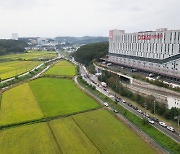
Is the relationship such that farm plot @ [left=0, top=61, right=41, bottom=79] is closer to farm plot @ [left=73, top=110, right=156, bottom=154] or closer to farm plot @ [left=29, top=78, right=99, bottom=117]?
farm plot @ [left=29, top=78, right=99, bottom=117]

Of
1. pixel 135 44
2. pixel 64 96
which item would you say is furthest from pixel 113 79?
pixel 135 44

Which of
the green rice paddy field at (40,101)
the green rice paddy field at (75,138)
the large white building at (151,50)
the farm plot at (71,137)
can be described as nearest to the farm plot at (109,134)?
the green rice paddy field at (75,138)

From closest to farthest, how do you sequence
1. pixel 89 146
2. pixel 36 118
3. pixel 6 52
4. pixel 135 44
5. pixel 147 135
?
pixel 89 146 → pixel 147 135 → pixel 36 118 → pixel 135 44 → pixel 6 52

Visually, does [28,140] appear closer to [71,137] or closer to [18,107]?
[71,137]

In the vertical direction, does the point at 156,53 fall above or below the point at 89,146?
above

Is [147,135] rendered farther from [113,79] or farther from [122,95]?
[113,79]

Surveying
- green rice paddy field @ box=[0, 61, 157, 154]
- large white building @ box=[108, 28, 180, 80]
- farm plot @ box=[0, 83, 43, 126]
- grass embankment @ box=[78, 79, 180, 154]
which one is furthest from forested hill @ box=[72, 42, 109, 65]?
grass embankment @ box=[78, 79, 180, 154]

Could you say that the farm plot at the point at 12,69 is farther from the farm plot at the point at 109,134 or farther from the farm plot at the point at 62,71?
the farm plot at the point at 109,134
